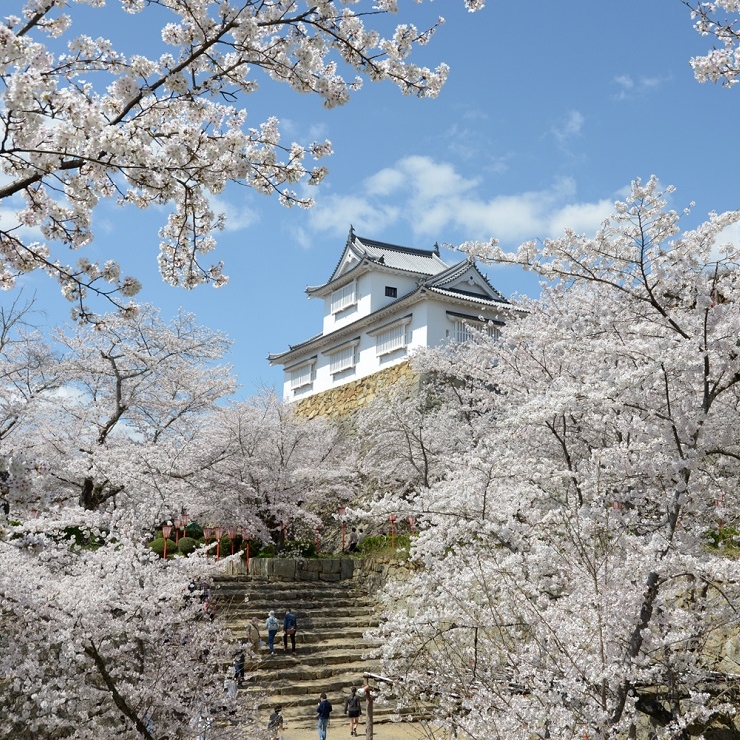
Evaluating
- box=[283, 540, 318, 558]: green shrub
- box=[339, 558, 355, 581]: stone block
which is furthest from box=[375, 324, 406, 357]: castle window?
box=[339, 558, 355, 581]: stone block

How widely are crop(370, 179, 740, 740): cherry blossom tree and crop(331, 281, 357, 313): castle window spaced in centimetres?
1893

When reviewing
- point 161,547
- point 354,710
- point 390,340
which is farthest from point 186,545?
point 390,340

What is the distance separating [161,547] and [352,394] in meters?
9.50

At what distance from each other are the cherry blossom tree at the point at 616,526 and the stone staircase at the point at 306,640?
5.07 m

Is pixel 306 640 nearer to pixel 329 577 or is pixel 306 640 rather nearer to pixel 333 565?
pixel 329 577

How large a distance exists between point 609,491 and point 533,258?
2425mm

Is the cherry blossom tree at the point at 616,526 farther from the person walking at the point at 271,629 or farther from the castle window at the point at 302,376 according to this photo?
the castle window at the point at 302,376

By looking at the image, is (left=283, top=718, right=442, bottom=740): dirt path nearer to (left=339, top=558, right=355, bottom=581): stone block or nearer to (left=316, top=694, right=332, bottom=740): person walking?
(left=316, top=694, right=332, bottom=740): person walking

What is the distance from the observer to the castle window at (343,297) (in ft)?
87.9

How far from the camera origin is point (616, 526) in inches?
217

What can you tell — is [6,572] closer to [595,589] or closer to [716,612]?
[595,589]

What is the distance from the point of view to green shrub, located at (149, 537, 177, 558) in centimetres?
1786

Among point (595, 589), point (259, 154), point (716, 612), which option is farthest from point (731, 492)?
point (259, 154)

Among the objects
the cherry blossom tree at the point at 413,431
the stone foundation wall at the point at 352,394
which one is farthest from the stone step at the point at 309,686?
the stone foundation wall at the point at 352,394
